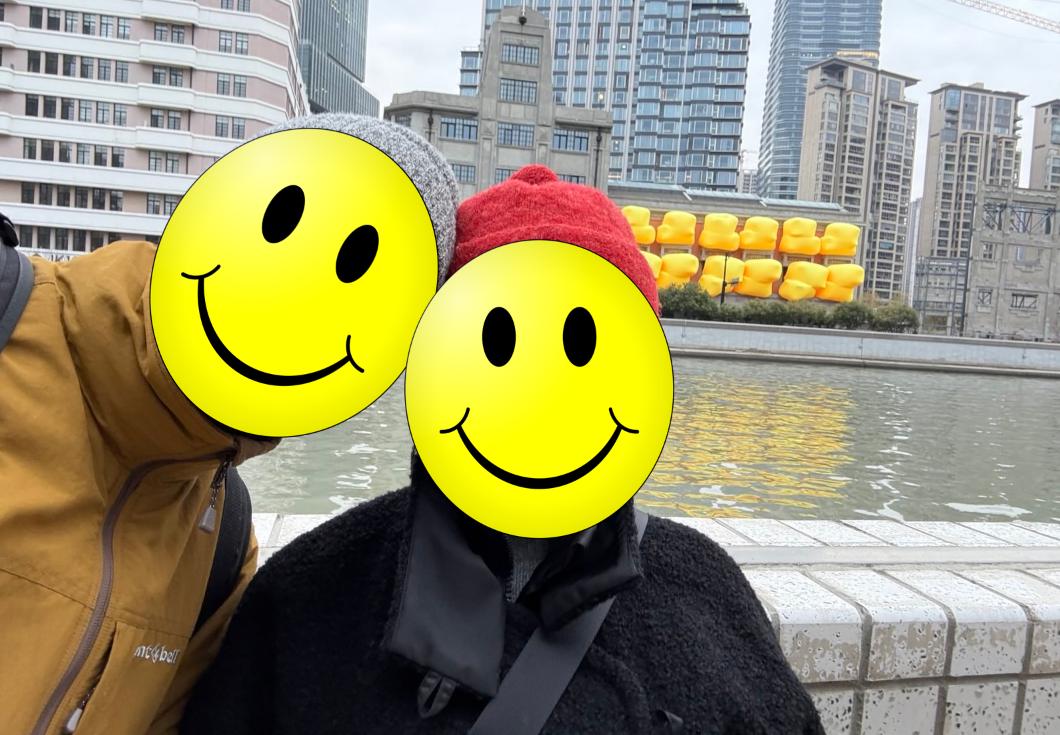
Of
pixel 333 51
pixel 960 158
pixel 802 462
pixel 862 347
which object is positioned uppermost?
pixel 333 51

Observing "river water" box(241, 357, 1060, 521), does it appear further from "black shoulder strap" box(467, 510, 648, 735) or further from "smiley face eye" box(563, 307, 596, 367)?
"smiley face eye" box(563, 307, 596, 367)

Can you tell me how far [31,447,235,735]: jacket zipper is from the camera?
2.44 feet

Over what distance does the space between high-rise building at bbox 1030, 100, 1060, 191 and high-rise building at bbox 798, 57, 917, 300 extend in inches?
612

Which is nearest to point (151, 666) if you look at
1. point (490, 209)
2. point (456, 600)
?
point (456, 600)

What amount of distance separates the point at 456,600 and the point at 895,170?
3704 inches

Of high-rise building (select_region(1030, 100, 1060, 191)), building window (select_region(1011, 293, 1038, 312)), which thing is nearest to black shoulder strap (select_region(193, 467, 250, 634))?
building window (select_region(1011, 293, 1038, 312))

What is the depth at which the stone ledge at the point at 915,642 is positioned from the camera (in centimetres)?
157

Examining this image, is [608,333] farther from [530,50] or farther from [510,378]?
[530,50]

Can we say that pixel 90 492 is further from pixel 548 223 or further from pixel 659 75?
pixel 659 75

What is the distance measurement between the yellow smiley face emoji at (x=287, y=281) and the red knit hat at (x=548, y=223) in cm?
15

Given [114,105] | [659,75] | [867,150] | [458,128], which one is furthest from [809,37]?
[114,105]

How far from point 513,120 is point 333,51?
185ft

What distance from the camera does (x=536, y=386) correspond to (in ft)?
2.32

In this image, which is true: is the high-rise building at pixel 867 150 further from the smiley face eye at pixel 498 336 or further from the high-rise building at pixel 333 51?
the smiley face eye at pixel 498 336
